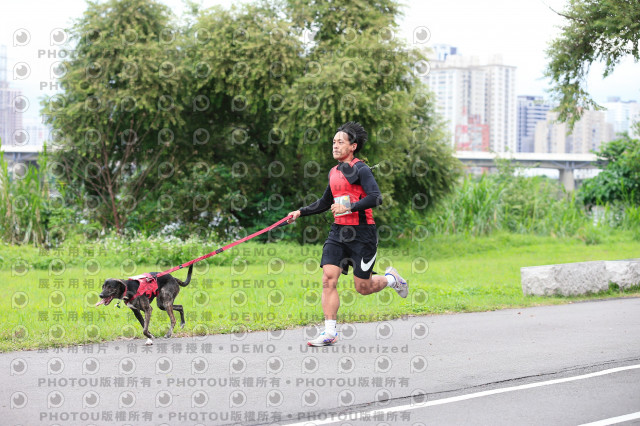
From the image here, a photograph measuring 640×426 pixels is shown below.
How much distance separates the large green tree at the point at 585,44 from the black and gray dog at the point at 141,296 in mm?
11691

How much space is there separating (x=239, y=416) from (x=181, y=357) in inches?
73.3

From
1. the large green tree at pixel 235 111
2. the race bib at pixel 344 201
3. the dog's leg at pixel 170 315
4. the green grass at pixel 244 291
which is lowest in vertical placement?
the green grass at pixel 244 291

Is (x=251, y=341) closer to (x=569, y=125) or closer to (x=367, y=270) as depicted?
(x=367, y=270)

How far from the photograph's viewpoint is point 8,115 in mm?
23406

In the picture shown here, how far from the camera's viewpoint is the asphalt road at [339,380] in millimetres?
4883

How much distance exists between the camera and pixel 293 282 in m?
12.8

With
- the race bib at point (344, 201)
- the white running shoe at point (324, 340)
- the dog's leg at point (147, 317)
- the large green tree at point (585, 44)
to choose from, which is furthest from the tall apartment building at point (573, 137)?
the dog's leg at point (147, 317)

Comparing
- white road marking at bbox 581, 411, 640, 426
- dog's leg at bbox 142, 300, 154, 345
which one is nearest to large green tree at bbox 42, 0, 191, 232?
dog's leg at bbox 142, 300, 154, 345

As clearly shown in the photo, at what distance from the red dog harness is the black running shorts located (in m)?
1.69

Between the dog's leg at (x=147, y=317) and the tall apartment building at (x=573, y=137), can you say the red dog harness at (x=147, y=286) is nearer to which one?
the dog's leg at (x=147, y=317)

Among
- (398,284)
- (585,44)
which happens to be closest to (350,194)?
(398,284)

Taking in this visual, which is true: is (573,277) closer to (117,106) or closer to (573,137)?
(117,106)

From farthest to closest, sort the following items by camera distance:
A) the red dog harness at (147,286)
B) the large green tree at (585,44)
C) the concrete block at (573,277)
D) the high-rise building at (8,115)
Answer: the high-rise building at (8,115) → the large green tree at (585,44) → the concrete block at (573,277) → the red dog harness at (147,286)

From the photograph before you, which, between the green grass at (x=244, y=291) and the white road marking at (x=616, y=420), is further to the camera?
the green grass at (x=244, y=291)
